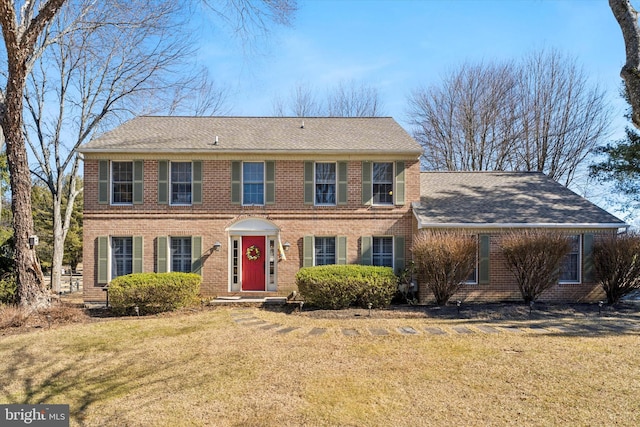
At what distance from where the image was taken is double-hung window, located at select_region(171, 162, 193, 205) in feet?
42.8

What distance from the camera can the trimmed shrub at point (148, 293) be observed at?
10719 millimetres

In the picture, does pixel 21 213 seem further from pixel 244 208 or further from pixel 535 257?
pixel 535 257

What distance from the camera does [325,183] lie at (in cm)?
1318

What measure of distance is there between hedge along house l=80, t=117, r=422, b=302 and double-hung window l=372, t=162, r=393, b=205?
3 centimetres

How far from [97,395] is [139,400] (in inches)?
27.8

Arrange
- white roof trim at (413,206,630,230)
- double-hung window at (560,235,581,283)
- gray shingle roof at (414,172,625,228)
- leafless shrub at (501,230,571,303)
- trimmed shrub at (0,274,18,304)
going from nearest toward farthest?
trimmed shrub at (0,274,18,304)
leafless shrub at (501,230,571,303)
white roof trim at (413,206,630,230)
gray shingle roof at (414,172,625,228)
double-hung window at (560,235,581,283)

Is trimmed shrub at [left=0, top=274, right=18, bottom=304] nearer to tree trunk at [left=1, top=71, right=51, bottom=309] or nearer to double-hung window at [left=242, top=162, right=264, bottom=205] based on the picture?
tree trunk at [left=1, top=71, right=51, bottom=309]

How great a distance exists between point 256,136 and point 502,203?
349 inches

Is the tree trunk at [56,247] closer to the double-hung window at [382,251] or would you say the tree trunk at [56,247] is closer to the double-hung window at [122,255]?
the double-hung window at [122,255]

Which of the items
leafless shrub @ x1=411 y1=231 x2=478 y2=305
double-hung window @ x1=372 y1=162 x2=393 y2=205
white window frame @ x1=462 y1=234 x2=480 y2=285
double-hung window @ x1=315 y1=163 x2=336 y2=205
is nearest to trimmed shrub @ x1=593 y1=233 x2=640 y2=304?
white window frame @ x1=462 y1=234 x2=480 y2=285

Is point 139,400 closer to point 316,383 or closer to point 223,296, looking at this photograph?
point 316,383

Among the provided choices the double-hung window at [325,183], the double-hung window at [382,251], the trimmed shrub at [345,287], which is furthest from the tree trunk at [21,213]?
the double-hung window at [382,251]

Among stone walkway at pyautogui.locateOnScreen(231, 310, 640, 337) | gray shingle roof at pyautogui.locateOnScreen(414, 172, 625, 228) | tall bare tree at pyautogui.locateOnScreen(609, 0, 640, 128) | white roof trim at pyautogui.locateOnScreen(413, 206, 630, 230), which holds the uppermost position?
tall bare tree at pyautogui.locateOnScreen(609, 0, 640, 128)

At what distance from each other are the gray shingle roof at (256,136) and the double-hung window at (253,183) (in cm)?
66
